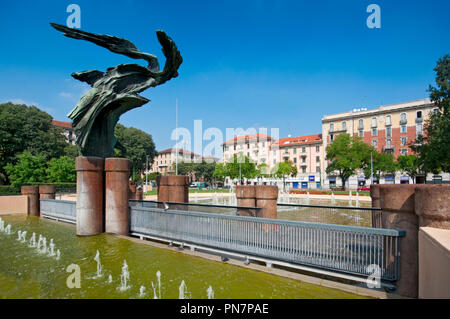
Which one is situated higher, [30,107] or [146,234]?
[30,107]

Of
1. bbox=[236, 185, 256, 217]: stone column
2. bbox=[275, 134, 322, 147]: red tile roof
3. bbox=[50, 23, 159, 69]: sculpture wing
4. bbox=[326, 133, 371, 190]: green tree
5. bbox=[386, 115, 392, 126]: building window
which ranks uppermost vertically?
bbox=[386, 115, 392, 126]: building window

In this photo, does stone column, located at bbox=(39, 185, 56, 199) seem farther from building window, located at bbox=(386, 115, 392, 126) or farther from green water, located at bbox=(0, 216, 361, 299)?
building window, located at bbox=(386, 115, 392, 126)

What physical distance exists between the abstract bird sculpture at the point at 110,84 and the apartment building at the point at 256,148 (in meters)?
69.5

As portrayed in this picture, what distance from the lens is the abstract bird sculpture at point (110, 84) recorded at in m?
9.30

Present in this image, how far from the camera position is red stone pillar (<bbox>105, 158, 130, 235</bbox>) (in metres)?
8.99

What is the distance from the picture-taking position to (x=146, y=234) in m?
8.57

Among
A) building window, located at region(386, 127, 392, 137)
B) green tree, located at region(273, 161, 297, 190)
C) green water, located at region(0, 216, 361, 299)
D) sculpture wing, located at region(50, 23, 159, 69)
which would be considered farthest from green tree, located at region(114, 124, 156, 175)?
building window, located at region(386, 127, 392, 137)

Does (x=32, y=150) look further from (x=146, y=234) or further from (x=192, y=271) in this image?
(x=192, y=271)

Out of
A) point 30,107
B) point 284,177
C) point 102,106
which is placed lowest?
point 284,177

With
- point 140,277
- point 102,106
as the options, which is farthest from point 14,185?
point 140,277

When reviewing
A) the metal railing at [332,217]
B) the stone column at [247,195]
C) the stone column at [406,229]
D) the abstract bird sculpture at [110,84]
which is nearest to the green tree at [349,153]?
the metal railing at [332,217]

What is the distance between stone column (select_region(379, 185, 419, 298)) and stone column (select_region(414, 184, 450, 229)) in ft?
1.74
